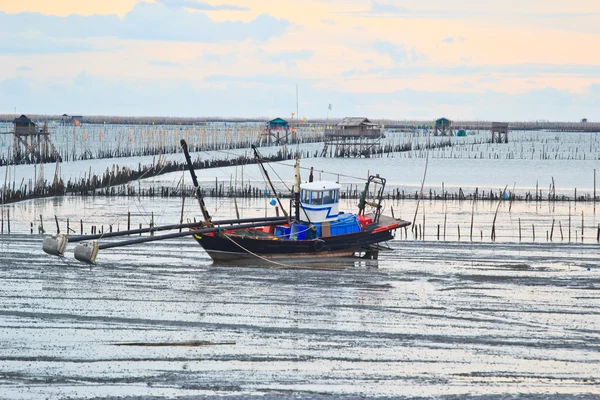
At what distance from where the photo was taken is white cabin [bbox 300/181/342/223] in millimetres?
31672

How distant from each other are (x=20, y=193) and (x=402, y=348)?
36.4 meters

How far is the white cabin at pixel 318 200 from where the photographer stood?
31.7 metres

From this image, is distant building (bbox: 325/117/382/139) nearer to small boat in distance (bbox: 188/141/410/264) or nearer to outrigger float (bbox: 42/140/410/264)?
outrigger float (bbox: 42/140/410/264)

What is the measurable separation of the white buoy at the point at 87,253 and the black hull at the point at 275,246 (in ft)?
13.1

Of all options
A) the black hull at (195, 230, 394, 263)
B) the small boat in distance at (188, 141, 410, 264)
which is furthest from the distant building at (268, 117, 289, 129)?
the black hull at (195, 230, 394, 263)

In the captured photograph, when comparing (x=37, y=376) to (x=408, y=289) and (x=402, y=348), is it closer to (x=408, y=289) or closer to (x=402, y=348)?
(x=402, y=348)

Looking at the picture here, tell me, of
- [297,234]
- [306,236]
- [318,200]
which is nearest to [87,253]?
[297,234]

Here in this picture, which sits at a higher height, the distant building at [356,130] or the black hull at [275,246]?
the distant building at [356,130]

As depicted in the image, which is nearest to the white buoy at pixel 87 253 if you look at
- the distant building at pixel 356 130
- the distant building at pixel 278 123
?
the distant building at pixel 356 130

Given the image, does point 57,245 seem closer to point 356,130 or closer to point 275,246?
point 275,246

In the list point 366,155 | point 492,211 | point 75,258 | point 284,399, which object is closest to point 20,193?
point 75,258

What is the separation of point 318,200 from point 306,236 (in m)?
→ 1.41

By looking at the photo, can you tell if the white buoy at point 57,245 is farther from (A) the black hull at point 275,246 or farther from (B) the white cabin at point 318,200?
(B) the white cabin at point 318,200

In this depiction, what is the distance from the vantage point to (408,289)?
84.2ft
